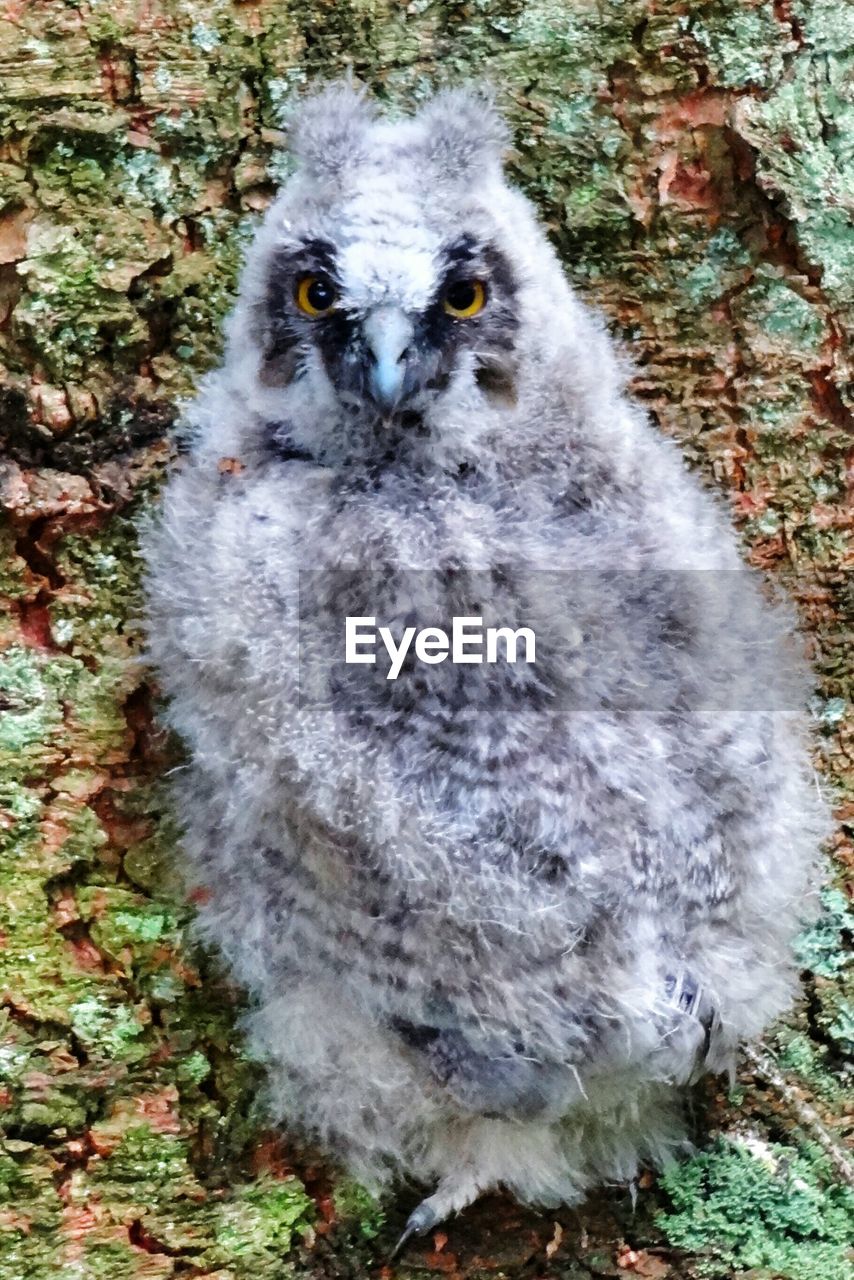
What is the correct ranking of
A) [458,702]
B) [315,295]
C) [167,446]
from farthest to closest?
[167,446], [315,295], [458,702]

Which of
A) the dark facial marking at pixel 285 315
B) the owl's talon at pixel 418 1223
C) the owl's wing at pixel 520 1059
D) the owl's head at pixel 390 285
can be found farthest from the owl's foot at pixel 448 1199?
the dark facial marking at pixel 285 315

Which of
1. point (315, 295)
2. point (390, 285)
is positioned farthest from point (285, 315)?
point (390, 285)

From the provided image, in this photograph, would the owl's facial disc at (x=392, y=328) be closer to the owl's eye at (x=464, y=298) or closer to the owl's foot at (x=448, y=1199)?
the owl's eye at (x=464, y=298)

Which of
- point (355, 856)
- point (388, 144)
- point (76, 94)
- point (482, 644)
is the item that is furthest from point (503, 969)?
point (76, 94)

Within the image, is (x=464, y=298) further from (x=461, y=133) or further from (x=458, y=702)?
(x=458, y=702)

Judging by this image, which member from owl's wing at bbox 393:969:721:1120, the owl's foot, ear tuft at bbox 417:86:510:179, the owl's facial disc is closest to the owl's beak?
the owl's facial disc

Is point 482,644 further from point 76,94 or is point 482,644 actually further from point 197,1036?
point 76,94
